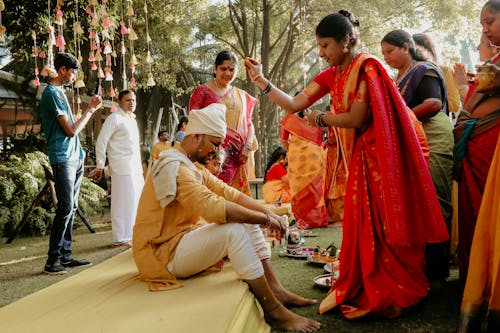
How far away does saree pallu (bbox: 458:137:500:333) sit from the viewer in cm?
214

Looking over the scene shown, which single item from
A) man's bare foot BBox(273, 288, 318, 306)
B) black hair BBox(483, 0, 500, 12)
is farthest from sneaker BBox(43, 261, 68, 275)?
black hair BBox(483, 0, 500, 12)

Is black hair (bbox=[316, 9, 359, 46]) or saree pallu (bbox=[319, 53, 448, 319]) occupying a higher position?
black hair (bbox=[316, 9, 359, 46])

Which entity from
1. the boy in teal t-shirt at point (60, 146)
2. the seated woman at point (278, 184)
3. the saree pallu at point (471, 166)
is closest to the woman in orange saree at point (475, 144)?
the saree pallu at point (471, 166)

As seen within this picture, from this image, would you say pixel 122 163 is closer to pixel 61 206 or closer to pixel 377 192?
pixel 61 206

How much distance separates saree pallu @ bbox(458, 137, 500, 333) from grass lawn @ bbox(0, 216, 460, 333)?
0.27 metres

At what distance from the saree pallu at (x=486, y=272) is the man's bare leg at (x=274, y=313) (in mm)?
794

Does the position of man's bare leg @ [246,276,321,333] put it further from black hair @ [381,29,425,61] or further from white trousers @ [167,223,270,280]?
black hair @ [381,29,425,61]

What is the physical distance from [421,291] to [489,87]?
1.24 m

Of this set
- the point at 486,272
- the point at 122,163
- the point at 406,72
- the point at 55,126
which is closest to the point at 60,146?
the point at 55,126

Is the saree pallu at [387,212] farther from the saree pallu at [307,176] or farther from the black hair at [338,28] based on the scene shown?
the saree pallu at [307,176]

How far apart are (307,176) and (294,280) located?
115 inches

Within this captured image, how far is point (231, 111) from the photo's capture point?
4.23 meters

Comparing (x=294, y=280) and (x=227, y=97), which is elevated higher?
(x=227, y=97)

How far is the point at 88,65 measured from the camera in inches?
484
